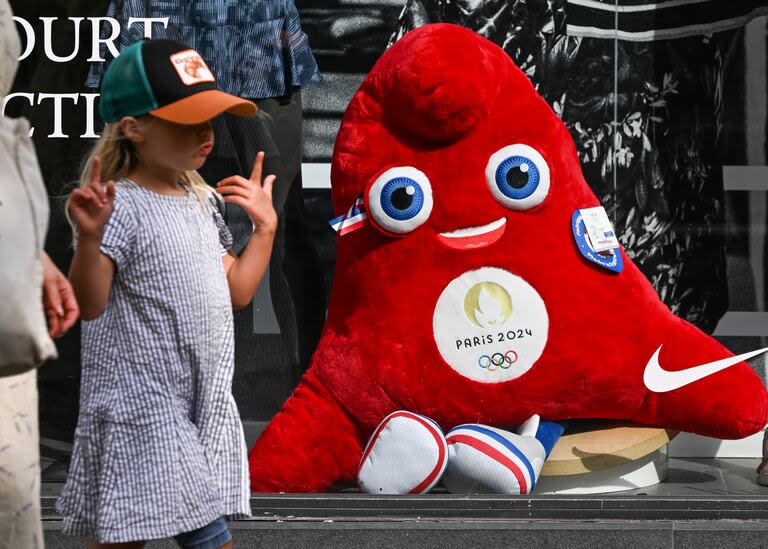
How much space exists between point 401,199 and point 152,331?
1.39 m

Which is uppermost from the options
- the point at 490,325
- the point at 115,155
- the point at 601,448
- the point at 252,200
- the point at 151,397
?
the point at 115,155

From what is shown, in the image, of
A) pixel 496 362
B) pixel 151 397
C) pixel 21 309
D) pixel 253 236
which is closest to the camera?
pixel 21 309

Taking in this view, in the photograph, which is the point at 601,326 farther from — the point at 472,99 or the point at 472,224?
the point at 472,99

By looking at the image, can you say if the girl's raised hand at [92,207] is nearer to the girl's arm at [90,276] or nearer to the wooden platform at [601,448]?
the girl's arm at [90,276]

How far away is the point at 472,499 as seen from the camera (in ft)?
12.2

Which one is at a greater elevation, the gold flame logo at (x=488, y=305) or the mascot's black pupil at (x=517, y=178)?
the mascot's black pupil at (x=517, y=178)

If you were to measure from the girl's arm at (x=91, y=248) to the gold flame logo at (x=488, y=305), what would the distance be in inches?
60.0

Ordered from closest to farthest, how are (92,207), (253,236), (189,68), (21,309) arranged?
1. (21,309)
2. (92,207)
3. (189,68)
4. (253,236)

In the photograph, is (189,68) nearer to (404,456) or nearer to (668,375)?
(404,456)

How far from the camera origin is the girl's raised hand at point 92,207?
95.5 inches

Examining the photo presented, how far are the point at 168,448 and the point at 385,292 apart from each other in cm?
140

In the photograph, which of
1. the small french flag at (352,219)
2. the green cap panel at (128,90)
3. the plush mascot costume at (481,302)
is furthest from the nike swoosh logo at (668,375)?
the green cap panel at (128,90)

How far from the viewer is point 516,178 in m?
3.79

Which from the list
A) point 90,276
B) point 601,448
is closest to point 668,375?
point 601,448
